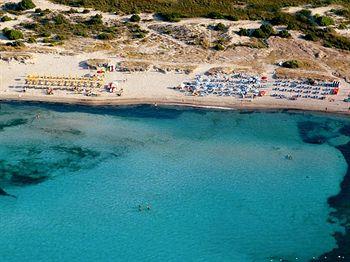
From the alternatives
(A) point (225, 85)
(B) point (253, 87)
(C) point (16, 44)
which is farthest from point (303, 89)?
(C) point (16, 44)

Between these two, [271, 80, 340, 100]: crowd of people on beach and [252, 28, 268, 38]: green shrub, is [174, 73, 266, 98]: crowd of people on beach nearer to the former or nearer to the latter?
[271, 80, 340, 100]: crowd of people on beach

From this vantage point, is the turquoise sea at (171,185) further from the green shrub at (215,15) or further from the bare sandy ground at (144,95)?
the green shrub at (215,15)

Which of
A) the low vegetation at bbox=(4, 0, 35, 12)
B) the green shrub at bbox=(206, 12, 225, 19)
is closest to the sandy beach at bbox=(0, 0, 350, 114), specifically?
the green shrub at bbox=(206, 12, 225, 19)

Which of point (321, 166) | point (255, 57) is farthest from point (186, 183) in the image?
point (255, 57)

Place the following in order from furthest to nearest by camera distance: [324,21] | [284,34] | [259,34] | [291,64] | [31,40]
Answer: [324,21] < [259,34] < [284,34] < [31,40] < [291,64]

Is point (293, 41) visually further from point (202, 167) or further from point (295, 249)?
point (295, 249)

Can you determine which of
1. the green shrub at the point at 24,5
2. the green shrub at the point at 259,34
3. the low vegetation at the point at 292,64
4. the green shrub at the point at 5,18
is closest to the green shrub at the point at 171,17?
the green shrub at the point at 259,34

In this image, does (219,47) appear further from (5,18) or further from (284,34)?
(5,18)

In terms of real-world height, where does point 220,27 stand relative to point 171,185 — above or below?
above
